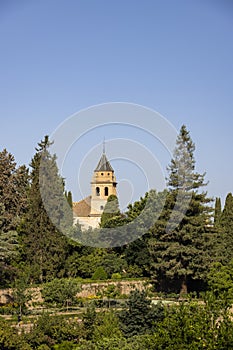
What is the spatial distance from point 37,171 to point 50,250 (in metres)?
4.24

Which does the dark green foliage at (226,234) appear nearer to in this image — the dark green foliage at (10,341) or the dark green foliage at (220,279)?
the dark green foliage at (220,279)

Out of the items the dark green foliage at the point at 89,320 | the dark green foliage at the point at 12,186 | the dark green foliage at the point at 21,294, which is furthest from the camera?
the dark green foliage at the point at 12,186

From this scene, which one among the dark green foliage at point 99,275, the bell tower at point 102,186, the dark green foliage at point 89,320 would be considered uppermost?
the bell tower at point 102,186

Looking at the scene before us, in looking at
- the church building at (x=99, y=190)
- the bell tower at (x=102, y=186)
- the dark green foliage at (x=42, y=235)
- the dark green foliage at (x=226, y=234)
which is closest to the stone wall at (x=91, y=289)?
the dark green foliage at (x=42, y=235)

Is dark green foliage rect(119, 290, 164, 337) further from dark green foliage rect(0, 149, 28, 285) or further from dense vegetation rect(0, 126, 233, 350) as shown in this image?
dark green foliage rect(0, 149, 28, 285)

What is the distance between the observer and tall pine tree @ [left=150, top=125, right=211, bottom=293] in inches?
1135

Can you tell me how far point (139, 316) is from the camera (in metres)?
19.4

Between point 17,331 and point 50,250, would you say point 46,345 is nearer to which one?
point 17,331

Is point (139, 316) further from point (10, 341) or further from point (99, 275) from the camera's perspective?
point (99, 275)

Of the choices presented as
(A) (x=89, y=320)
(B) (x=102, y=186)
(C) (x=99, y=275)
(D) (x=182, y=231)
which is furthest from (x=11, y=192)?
(B) (x=102, y=186)

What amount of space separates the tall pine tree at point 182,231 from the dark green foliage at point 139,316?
349 inches

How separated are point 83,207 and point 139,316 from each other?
36876mm

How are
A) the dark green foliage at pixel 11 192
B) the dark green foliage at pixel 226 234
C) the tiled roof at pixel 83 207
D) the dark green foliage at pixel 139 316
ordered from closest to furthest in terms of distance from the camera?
1. the dark green foliage at pixel 139 316
2. the dark green foliage at pixel 226 234
3. the dark green foliage at pixel 11 192
4. the tiled roof at pixel 83 207

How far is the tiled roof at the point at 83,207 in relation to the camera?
5522 cm
